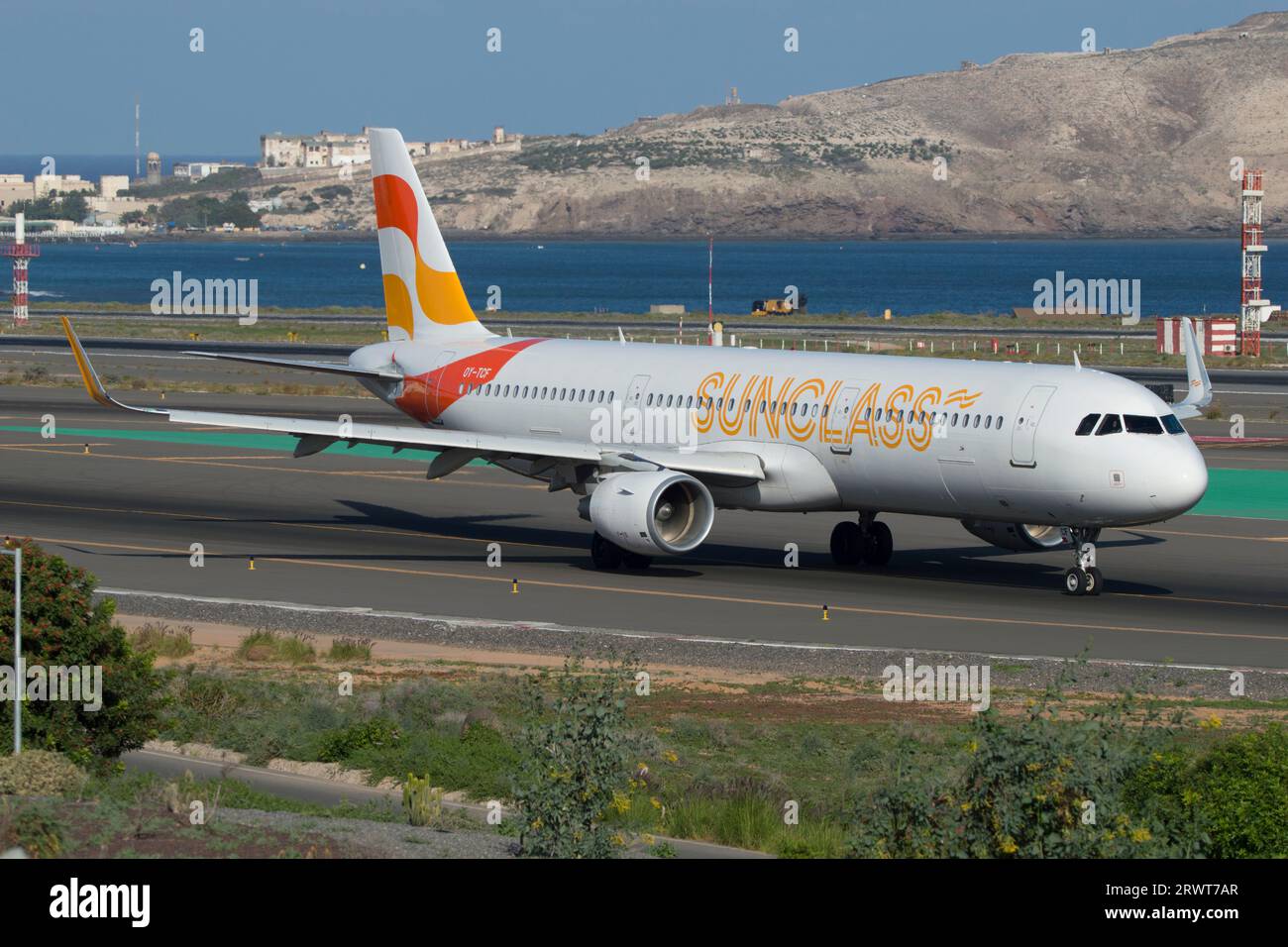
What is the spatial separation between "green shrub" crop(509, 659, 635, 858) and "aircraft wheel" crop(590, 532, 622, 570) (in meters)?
23.1

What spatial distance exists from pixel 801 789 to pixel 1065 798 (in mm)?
7484

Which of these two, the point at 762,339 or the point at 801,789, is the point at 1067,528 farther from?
the point at 762,339

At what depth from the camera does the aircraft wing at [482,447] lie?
39.7 metres

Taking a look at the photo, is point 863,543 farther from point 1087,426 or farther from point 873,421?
point 1087,426

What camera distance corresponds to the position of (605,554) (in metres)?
41.1

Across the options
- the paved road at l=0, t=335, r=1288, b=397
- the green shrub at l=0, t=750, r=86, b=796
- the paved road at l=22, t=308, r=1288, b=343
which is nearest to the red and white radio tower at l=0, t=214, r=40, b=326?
the paved road at l=22, t=308, r=1288, b=343

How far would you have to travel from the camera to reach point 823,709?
92.3 feet

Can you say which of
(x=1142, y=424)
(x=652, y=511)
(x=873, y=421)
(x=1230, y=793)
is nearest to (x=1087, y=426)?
(x=1142, y=424)

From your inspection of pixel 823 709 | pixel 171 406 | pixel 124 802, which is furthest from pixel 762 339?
pixel 124 802

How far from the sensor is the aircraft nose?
35.4m

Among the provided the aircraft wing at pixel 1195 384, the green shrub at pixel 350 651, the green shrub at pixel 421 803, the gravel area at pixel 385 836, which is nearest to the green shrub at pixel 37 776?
the gravel area at pixel 385 836

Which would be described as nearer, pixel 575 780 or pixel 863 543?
pixel 575 780

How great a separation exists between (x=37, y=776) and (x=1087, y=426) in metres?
22.2
